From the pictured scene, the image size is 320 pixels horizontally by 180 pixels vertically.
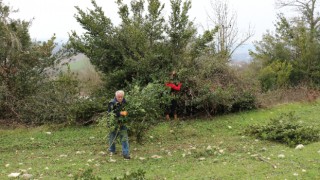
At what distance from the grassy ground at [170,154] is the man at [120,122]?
412 millimetres

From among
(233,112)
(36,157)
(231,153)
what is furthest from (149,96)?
(233,112)

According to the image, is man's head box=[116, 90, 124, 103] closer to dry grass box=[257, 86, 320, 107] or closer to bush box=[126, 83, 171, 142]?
bush box=[126, 83, 171, 142]

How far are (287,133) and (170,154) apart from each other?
151 inches

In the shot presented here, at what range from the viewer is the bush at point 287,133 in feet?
36.2

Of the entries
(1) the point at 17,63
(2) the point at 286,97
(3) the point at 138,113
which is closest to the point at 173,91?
(3) the point at 138,113

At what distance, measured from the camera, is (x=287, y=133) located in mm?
11156

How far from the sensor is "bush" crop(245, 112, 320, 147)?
434 inches

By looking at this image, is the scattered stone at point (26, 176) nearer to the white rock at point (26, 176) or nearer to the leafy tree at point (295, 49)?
the white rock at point (26, 176)

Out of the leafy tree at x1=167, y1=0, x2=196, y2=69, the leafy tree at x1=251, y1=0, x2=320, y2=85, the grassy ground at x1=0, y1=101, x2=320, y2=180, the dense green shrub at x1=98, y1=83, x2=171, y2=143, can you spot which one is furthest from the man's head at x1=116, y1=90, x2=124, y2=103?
the leafy tree at x1=251, y1=0, x2=320, y2=85

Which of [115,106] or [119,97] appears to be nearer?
[119,97]

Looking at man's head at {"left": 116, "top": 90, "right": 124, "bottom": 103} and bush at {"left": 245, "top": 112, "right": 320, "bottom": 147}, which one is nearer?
man's head at {"left": 116, "top": 90, "right": 124, "bottom": 103}

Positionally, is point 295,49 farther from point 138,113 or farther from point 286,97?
point 138,113

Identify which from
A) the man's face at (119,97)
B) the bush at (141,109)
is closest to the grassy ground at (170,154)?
the bush at (141,109)

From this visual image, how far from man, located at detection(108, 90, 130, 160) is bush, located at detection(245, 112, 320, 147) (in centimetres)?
476
